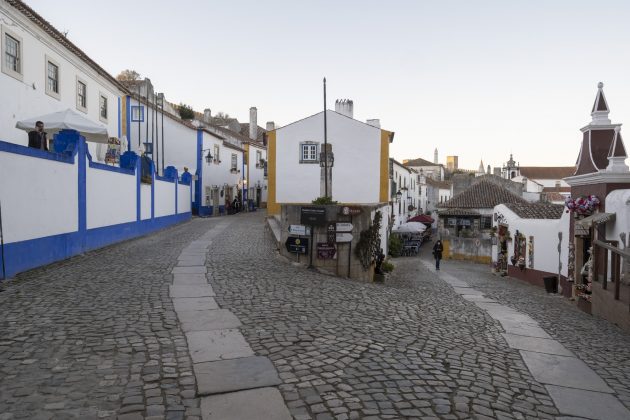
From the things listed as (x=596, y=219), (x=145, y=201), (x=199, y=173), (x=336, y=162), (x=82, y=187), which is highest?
(x=336, y=162)

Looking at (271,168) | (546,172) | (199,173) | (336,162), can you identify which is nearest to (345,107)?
(336,162)

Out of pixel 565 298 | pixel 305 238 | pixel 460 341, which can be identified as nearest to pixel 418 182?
pixel 565 298

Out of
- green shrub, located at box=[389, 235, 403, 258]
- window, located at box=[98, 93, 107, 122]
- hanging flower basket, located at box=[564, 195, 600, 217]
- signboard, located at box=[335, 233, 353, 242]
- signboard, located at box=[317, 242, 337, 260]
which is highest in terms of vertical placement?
window, located at box=[98, 93, 107, 122]

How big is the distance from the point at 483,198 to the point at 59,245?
34948 millimetres

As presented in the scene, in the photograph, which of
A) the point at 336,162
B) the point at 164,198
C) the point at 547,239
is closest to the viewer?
the point at 547,239

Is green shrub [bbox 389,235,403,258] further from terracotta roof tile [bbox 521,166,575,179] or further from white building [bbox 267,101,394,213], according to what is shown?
terracotta roof tile [bbox 521,166,575,179]

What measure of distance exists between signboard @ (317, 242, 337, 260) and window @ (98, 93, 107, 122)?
48.6 ft

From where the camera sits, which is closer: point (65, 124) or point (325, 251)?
point (325, 251)

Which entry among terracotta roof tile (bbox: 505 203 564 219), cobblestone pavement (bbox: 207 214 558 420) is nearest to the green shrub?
terracotta roof tile (bbox: 505 203 564 219)

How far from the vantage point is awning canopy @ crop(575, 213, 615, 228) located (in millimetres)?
11516

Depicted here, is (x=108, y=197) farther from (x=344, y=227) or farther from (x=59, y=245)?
(x=344, y=227)

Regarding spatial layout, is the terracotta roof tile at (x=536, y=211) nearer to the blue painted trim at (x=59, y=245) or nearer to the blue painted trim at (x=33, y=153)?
the blue painted trim at (x=59, y=245)

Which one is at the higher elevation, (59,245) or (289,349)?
(59,245)

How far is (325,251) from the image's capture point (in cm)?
1159
